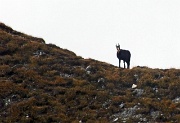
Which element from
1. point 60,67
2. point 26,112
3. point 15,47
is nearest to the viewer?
point 26,112

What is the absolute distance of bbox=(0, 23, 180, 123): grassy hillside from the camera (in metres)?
31.7

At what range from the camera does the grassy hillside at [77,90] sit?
3167 centimetres

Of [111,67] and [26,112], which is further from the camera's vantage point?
[111,67]

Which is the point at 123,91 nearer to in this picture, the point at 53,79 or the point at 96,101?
the point at 96,101

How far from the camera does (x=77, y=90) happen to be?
35.8 metres

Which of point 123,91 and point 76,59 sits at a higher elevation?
point 76,59

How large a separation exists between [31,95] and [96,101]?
619 centimetres

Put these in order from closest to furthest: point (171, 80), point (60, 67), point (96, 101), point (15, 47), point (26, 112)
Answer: point (26, 112), point (96, 101), point (171, 80), point (60, 67), point (15, 47)

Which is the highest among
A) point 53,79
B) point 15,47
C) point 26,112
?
point 15,47

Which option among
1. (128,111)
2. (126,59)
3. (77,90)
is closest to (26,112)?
(77,90)

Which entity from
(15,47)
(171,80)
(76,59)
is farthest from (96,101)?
(15,47)

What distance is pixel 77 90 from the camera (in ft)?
118

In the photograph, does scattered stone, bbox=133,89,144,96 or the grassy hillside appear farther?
scattered stone, bbox=133,89,144,96

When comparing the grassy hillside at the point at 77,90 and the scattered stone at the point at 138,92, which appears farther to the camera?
the scattered stone at the point at 138,92
